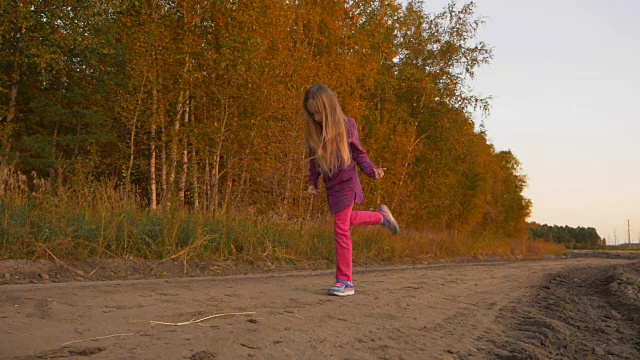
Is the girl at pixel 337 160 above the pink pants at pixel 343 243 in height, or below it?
above

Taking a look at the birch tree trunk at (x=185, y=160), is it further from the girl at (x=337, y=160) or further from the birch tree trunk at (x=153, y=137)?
the girl at (x=337, y=160)

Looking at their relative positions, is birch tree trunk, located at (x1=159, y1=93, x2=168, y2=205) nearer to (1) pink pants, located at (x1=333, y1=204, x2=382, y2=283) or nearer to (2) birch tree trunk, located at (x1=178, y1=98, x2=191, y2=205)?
(2) birch tree trunk, located at (x1=178, y1=98, x2=191, y2=205)

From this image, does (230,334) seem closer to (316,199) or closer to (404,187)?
(316,199)

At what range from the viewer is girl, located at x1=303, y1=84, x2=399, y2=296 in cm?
610

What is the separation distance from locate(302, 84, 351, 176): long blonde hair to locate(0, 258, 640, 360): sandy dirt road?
1499mm

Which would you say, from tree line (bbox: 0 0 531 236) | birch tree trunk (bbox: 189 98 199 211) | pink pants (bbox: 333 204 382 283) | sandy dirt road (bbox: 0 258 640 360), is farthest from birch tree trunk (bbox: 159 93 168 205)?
pink pants (bbox: 333 204 382 283)

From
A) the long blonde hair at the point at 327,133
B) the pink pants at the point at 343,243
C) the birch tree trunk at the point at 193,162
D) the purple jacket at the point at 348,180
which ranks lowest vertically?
the pink pants at the point at 343,243

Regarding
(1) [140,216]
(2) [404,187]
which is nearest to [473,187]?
(2) [404,187]

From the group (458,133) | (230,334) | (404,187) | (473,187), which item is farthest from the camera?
(473,187)

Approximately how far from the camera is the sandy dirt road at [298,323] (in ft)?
11.4

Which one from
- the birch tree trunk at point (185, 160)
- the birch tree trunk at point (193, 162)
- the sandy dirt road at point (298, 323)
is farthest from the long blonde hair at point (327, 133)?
the birch tree trunk at point (185, 160)

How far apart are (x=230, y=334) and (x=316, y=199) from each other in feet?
51.0

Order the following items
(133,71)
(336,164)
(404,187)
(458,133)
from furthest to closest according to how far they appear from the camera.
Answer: (458,133), (404,187), (133,71), (336,164)

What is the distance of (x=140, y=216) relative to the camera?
9.27 metres
